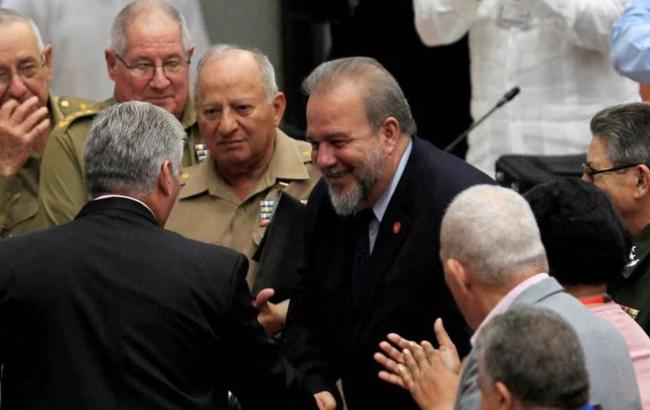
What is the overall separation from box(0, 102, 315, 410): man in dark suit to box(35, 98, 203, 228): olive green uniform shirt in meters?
1.42

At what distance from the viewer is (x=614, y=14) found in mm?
7461

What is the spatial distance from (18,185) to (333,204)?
1.64m

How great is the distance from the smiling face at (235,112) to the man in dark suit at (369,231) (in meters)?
0.59

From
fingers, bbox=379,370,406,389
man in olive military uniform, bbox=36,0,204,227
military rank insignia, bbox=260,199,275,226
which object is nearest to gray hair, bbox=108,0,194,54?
man in olive military uniform, bbox=36,0,204,227

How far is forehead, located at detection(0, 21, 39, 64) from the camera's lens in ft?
22.0

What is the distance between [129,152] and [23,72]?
1.79m

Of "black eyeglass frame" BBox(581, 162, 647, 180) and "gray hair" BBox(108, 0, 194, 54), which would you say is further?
"gray hair" BBox(108, 0, 194, 54)

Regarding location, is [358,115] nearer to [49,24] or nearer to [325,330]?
[325,330]

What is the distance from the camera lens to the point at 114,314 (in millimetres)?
4973

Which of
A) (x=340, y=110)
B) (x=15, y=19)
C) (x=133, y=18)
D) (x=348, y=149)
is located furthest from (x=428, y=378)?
(x=15, y=19)

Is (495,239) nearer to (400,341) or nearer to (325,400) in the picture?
(400,341)

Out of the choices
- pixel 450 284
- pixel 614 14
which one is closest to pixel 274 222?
pixel 450 284

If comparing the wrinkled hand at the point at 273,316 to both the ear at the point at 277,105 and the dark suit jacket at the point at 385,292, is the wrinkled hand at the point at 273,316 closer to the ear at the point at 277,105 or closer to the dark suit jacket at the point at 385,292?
the dark suit jacket at the point at 385,292

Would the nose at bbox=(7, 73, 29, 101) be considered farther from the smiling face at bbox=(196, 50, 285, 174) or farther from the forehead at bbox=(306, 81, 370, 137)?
the forehead at bbox=(306, 81, 370, 137)
